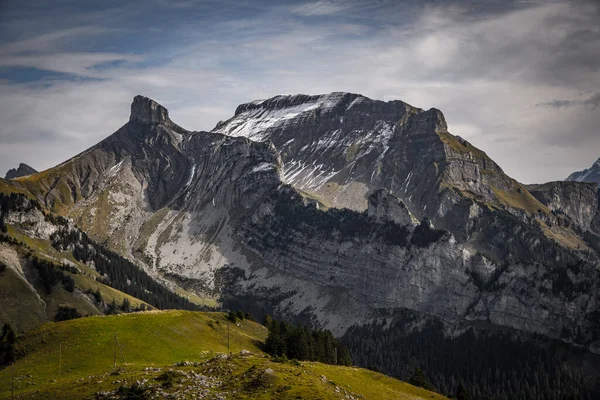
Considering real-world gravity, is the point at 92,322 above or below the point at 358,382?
above

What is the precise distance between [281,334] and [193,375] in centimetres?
6064

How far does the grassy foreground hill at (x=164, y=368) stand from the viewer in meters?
90.1

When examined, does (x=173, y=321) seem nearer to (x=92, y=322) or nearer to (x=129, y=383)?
(x=92, y=322)

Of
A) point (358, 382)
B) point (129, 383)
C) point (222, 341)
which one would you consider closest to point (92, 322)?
point (222, 341)

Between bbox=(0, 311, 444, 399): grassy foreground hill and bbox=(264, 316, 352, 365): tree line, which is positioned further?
bbox=(264, 316, 352, 365): tree line

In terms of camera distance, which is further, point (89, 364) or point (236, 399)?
point (89, 364)

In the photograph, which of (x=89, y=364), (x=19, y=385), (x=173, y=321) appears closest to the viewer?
(x=19, y=385)

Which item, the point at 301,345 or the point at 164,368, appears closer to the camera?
the point at 164,368

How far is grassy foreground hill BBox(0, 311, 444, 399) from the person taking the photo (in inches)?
3548

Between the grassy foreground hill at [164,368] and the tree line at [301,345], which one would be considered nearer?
the grassy foreground hill at [164,368]

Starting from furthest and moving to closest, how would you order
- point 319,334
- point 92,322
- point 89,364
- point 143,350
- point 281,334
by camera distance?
point 319,334
point 281,334
point 92,322
point 143,350
point 89,364

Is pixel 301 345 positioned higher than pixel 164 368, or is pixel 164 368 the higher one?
pixel 164 368

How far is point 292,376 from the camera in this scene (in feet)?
321

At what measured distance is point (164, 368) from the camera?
100 metres
